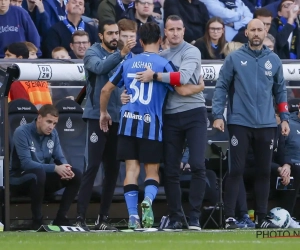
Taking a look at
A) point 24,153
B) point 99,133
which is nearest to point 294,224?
point 99,133

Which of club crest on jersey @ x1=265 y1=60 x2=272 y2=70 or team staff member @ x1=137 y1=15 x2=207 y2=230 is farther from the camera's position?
club crest on jersey @ x1=265 y1=60 x2=272 y2=70

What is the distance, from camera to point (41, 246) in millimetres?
8992

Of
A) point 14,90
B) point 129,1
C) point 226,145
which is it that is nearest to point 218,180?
point 226,145

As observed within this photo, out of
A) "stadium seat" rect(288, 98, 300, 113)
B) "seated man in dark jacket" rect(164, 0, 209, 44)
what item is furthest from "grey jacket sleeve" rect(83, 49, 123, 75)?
"seated man in dark jacket" rect(164, 0, 209, 44)

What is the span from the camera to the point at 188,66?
10953mm

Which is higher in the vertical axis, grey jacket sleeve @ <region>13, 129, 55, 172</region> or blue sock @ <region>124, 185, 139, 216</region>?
grey jacket sleeve @ <region>13, 129, 55, 172</region>

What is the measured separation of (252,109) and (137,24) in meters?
4.75

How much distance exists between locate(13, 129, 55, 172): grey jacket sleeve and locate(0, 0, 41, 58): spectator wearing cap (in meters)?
2.99

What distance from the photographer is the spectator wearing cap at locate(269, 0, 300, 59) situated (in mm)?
17297

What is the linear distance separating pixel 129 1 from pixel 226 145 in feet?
13.9

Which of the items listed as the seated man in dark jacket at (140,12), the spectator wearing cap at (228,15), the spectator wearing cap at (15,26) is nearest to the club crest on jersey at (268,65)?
the spectator wearing cap at (15,26)

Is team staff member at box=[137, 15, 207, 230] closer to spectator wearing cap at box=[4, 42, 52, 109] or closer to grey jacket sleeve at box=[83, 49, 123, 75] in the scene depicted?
grey jacket sleeve at box=[83, 49, 123, 75]

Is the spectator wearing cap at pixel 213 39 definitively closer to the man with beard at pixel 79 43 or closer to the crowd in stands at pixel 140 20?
the crowd in stands at pixel 140 20

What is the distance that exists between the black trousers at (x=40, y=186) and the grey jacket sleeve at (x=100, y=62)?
1368 millimetres
